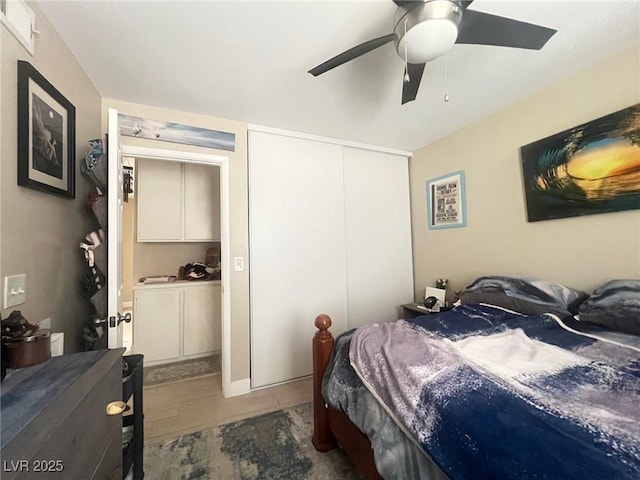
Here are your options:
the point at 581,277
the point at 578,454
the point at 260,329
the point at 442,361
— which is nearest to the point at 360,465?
the point at 442,361

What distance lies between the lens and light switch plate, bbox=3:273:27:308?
988 mm

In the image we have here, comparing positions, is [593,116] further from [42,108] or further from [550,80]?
[42,108]

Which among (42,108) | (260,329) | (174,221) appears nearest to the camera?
(42,108)

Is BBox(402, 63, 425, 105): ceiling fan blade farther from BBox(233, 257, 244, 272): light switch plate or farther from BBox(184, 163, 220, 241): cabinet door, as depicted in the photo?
BBox(184, 163, 220, 241): cabinet door

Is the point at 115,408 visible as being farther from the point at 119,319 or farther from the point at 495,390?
the point at 495,390

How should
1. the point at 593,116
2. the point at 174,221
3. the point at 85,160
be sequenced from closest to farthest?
1. the point at 85,160
2. the point at 593,116
3. the point at 174,221

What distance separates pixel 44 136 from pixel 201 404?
2.15m

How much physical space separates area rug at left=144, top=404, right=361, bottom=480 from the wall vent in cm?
228

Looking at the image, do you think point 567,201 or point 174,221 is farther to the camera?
point 174,221

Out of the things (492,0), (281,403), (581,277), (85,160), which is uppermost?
(492,0)

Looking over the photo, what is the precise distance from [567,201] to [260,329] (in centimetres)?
269

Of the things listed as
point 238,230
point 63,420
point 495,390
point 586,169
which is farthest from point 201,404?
point 586,169

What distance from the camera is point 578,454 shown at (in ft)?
1.97

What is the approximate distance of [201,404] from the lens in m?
2.17
